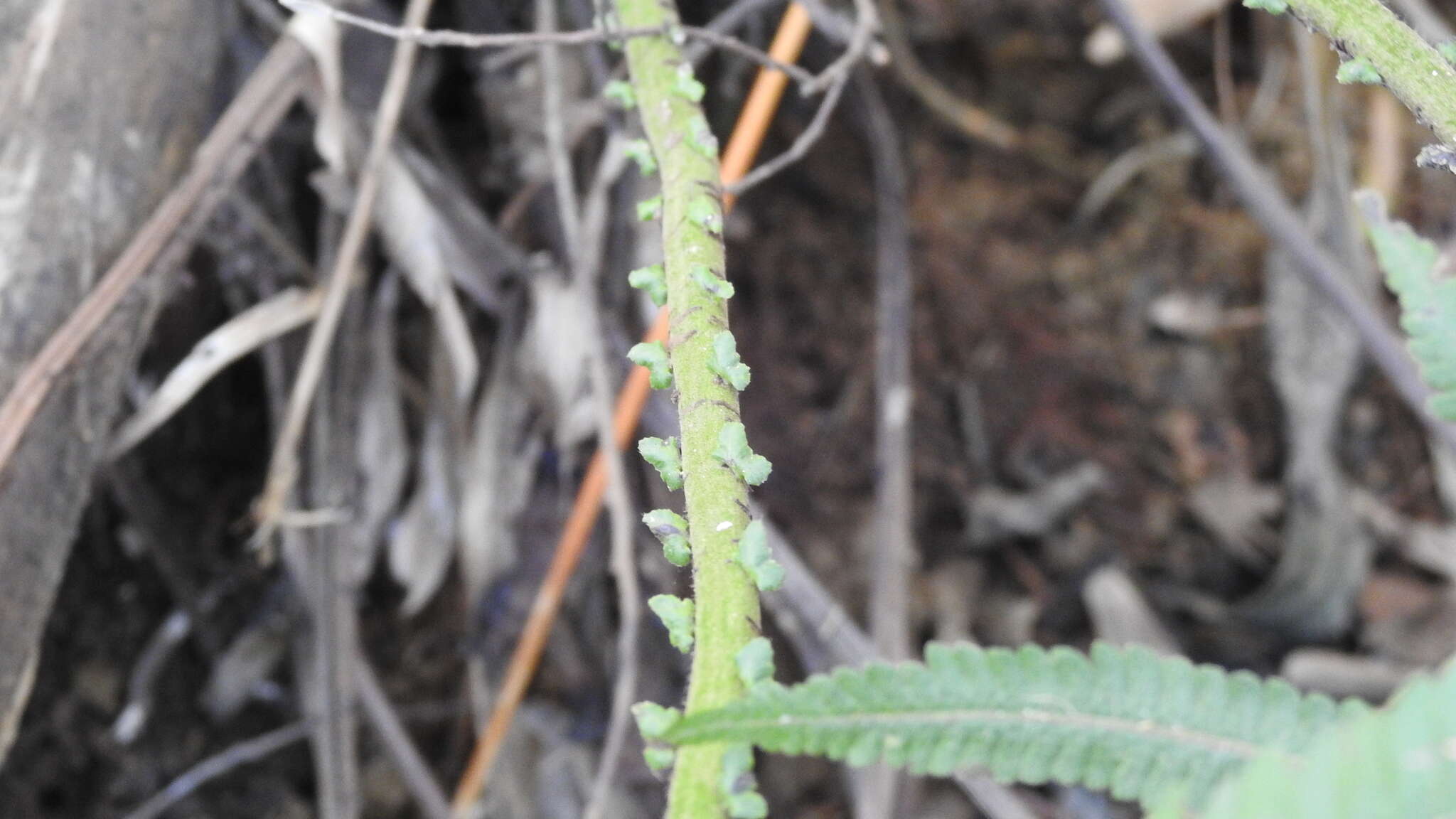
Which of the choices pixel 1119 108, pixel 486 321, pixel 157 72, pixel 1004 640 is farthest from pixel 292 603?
pixel 1119 108

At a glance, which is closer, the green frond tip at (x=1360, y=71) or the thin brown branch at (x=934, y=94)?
the green frond tip at (x=1360, y=71)

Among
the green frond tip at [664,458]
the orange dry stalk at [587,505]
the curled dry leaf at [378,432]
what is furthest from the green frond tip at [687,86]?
the curled dry leaf at [378,432]

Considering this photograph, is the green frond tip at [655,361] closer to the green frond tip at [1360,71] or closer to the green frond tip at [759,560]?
the green frond tip at [759,560]

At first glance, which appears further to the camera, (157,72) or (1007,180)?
(1007,180)

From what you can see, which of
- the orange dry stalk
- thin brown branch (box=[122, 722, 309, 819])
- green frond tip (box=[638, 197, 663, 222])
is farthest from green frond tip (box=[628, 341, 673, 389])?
thin brown branch (box=[122, 722, 309, 819])

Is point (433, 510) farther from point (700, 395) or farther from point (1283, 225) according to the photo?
point (1283, 225)

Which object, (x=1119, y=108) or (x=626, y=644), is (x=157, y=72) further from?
(x=1119, y=108)
